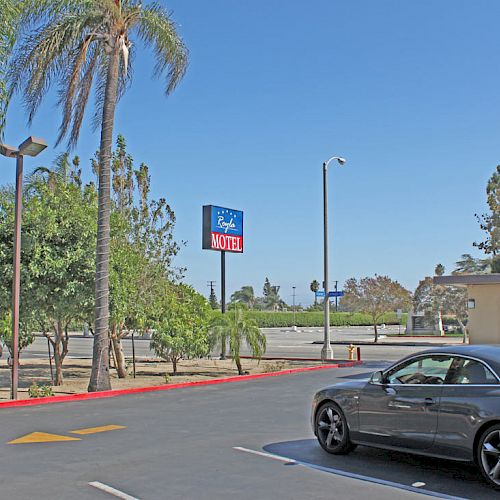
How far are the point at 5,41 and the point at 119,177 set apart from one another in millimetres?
14802

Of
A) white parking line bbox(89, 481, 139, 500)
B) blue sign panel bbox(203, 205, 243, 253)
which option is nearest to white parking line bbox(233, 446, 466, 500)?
white parking line bbox(89, 481, 139, 500)

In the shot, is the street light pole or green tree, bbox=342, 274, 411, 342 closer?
the street light pole

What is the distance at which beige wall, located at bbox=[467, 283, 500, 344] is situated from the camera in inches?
1148

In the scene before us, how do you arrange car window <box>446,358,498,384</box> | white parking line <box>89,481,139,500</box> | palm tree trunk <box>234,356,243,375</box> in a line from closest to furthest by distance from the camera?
white parking line <box>89,481,139,500</box>, car window <box>446,358,498,384</box>, palm tree trunk <box>234,356,243,375</box>

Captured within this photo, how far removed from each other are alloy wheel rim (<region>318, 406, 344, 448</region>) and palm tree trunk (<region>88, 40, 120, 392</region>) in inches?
348

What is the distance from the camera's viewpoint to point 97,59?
17.7 m

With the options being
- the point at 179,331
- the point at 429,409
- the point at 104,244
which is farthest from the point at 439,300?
the point at 429,409

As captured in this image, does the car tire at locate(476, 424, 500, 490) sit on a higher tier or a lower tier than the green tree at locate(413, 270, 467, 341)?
lower

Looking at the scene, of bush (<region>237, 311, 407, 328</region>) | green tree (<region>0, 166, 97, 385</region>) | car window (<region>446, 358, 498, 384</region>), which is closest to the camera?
car window (<region>446, 358, 498, 384</region>)

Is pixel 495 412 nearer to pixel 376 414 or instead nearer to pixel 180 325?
pixel 376 414

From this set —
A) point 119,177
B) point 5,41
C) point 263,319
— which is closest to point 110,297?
point 5,41

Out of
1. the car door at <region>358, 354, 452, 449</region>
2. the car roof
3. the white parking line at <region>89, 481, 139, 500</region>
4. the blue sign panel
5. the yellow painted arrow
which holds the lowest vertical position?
the yellow painted arrow

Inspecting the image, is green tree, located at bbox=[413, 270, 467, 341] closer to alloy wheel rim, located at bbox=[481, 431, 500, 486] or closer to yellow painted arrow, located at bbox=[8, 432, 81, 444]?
yellow painted arrow, located at bbox=[8, 432, 81, 444]

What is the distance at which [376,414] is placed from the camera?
8438 millimetres
